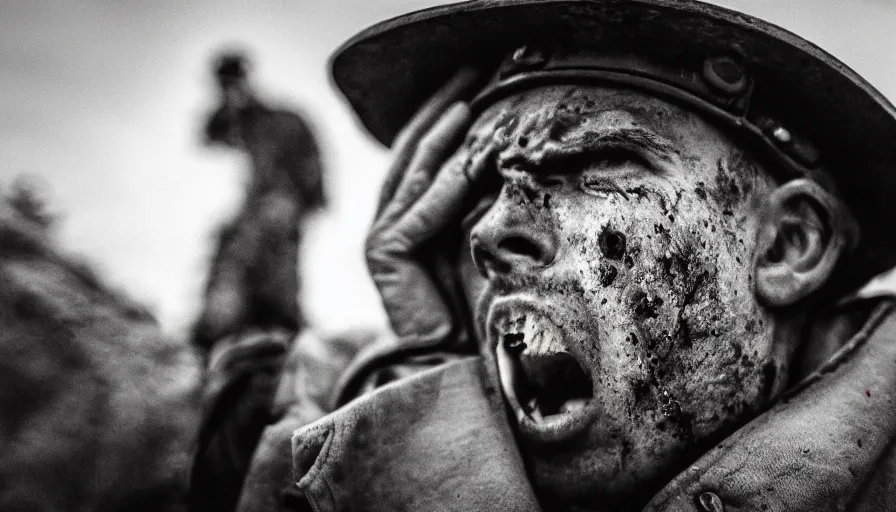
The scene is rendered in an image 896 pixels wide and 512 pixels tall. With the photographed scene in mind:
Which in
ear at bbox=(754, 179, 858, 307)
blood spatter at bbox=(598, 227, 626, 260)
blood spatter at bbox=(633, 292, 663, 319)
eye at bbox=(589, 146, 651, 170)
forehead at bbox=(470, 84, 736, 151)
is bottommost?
blood spatter at bbox=(633, 292, 663, 319)

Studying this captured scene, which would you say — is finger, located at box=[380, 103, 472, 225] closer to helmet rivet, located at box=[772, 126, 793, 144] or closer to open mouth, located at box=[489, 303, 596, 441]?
open mouth, located at box=[489, 303, 596, 441]

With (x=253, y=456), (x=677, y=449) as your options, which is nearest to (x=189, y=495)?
(x=253, y=456)

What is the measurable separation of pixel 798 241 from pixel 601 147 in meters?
0.55

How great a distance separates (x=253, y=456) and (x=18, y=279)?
803 millimetres

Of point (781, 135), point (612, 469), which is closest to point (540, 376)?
point (612, 469)

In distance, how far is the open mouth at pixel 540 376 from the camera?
1888mm

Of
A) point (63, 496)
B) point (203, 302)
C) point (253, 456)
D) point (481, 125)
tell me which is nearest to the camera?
point (63, 496)

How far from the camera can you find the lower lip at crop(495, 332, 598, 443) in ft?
6.11

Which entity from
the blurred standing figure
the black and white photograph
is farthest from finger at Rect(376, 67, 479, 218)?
the blurred standing figure

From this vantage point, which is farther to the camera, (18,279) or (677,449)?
(18,279)

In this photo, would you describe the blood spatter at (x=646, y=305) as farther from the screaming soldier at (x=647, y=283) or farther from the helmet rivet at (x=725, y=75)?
the helmet rivet at (x=725, y=75)

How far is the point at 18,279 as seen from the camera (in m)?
2.22

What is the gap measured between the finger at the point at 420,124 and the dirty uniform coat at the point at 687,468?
595 mm

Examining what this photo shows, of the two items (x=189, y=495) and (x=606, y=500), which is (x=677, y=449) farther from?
(x=189, y=495)
